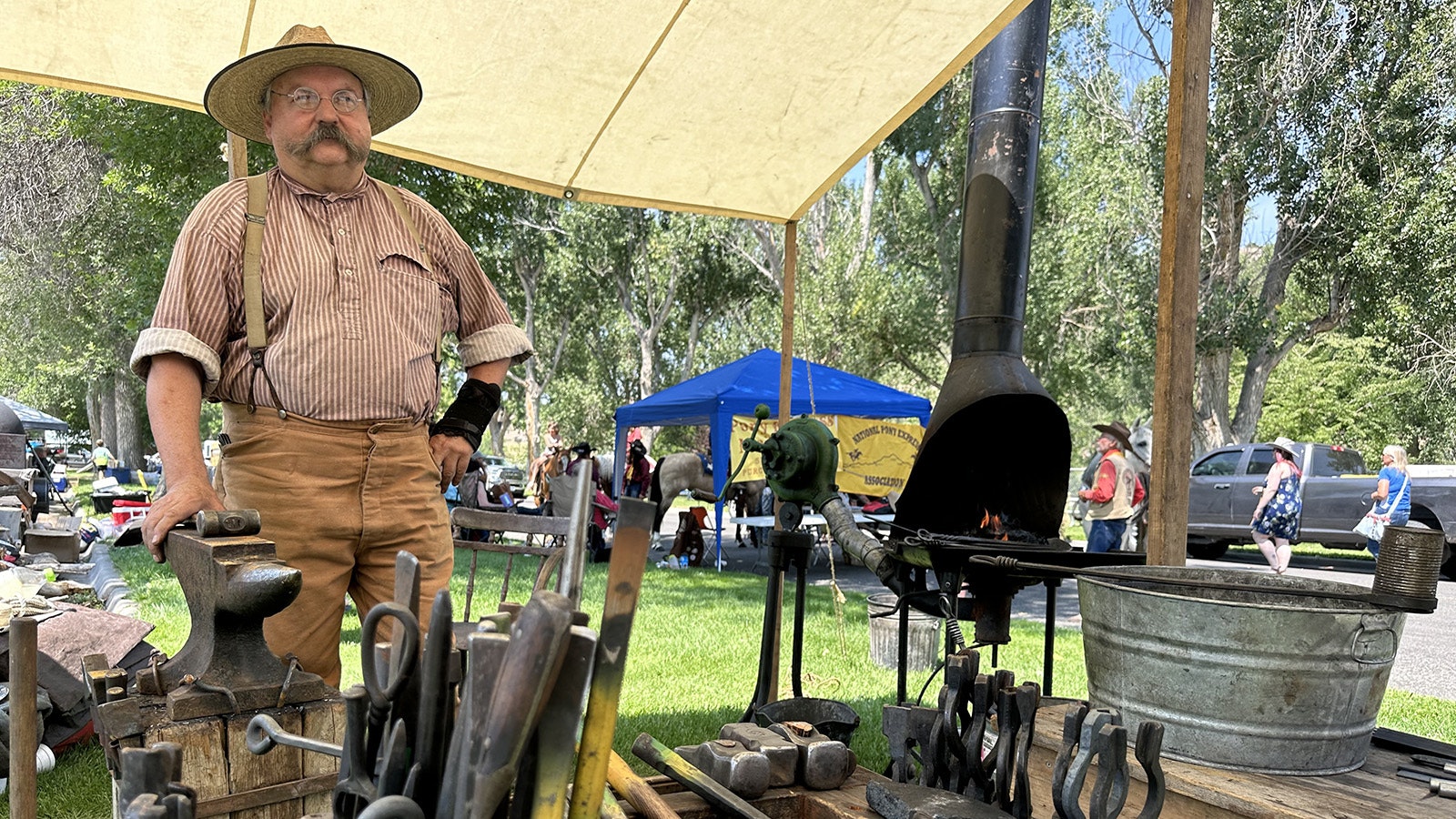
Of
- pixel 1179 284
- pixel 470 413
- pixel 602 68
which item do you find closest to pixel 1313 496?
pixel 1179 284

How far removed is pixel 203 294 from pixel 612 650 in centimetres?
160

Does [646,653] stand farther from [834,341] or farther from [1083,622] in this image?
[834,341]

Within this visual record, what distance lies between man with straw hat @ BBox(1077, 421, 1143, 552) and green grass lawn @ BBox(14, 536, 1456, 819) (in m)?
2.51

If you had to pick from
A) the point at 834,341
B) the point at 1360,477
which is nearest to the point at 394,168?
the point at 1360,477

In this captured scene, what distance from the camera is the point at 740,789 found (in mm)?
1649

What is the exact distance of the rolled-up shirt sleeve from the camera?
205cm

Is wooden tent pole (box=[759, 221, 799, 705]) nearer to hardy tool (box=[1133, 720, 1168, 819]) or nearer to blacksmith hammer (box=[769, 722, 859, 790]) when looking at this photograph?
blacksmith hammer (box=[769, 722, 859, 790])

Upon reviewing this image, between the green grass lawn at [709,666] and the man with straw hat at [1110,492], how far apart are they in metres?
2.51

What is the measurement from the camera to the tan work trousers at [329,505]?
2180 millimetres

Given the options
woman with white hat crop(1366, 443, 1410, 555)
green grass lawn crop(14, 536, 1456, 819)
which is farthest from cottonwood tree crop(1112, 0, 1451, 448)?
green grass lawn crop(14, 536, 1456, 819)

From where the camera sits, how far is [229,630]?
59.7 inches

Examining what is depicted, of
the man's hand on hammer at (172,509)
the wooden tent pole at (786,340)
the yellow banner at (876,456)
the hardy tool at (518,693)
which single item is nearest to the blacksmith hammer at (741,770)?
the hardy tool at (518,693)

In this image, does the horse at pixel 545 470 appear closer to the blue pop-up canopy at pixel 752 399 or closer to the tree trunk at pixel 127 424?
the blue pop-up canopy at pixel 752 399

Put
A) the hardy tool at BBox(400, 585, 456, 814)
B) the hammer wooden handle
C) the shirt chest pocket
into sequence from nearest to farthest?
the hardy tool at BBox(400, 585, 456, 814) → the hammer wooden handle → the shirt chest pocket
